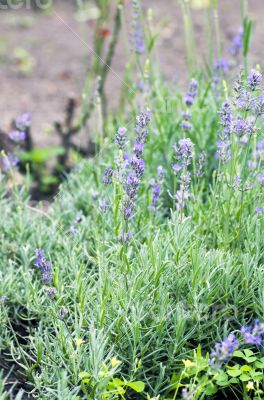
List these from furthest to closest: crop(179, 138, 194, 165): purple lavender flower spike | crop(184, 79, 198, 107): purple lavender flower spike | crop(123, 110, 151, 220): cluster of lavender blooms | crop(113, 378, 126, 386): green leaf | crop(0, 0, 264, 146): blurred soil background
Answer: crop(0, 0, 264, 146): blurred soil background < crop(184, 79, 198, 107): purple lavender flower spike < crop(179, 138, 194, 165): purple lavender flower spike < crop(123, 110, 151, 220): cluster of lavender blooms < crop(113, 378, 126, 386): green leaf

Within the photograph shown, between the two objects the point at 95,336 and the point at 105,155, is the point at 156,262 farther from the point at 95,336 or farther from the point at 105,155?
the point at 105,155

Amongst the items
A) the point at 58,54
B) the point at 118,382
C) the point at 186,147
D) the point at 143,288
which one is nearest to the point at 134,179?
the point at 186,147

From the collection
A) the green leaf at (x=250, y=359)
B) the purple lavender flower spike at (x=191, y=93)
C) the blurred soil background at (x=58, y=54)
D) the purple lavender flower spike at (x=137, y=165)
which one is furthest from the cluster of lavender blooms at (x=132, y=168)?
the blurred soil background at (x=58, y=54)

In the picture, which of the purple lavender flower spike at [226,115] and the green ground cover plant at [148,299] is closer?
the green ground cover plant at [148,299]

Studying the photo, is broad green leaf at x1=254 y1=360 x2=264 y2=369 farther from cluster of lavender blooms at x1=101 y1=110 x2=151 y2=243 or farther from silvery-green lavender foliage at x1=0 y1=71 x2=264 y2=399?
cluster of lavender blooms at x1=101 y1=110 x2=151 y2=243

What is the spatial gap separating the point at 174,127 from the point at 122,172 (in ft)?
4.30

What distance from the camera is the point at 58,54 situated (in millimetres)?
6801

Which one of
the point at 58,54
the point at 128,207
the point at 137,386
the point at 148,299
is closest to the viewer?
the point at 137,386

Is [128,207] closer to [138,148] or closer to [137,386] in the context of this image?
[138,148]

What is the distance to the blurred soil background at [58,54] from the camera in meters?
5.81

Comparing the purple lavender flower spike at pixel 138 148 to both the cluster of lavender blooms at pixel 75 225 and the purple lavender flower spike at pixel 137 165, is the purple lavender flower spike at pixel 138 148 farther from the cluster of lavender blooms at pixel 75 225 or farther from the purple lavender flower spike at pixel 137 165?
the cluster of lavender blooms at pixel 75 225

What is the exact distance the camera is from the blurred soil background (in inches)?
229

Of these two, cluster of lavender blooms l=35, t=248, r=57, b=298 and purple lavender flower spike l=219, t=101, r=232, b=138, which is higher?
purple lavender flower spike l=219, t=101, r=232, b=138

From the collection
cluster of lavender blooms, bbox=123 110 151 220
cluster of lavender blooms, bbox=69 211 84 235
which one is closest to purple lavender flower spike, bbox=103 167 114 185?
cluster of lavender blooms, bbox=123 110 151 220
